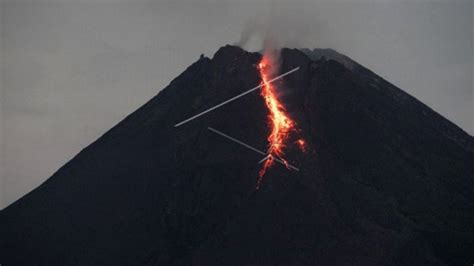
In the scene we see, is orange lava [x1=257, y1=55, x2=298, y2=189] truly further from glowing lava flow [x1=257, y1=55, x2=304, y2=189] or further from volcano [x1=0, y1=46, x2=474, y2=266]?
volcano [x1=0, y1=46, x2=474, y2=266]

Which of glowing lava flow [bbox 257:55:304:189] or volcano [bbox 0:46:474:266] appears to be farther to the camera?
glowing lava flow [bbox 257:55:304:189]

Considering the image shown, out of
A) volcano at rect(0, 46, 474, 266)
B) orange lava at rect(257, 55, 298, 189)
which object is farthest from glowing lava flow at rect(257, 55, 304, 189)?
volcano at rect(0, 46, 474, 266)

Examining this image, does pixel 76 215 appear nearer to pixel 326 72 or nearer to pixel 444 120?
pixel 326 72

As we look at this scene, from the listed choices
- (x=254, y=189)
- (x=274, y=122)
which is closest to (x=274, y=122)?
(x=274, y=122)

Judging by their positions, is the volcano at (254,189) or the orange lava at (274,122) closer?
the volcano at (254,189)

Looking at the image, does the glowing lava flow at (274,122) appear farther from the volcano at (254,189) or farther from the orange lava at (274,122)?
the volcano at (254,189)

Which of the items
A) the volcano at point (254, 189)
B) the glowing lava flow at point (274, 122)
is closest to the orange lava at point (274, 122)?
the glowing lava flow at point (274, 122)
